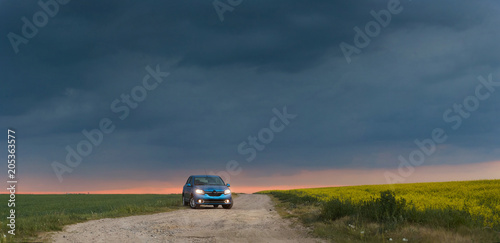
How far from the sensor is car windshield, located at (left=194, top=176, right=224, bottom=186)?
24.6 meters

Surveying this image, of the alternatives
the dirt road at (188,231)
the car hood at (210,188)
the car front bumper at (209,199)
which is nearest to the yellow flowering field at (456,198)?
the dirt road at (188,231)

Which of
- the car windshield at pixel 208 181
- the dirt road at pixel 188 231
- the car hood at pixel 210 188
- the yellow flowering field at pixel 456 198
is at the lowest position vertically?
the dirt road at pixel 188 231

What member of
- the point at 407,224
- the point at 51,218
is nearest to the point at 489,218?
the point at 407,224

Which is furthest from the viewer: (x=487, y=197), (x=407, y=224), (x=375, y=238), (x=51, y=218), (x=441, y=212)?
(x=487, y=197)

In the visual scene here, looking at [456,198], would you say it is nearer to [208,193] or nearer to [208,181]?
[208,193]

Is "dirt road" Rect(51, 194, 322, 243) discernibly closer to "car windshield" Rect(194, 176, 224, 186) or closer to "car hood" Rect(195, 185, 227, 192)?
"car hood" Rect(195, 185, 227, 192)

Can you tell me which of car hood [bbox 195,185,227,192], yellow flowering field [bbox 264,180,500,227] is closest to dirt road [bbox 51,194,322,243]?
yellow flowering field [bbox 264,180,500,227]

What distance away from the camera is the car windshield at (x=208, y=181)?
2461 centimetres

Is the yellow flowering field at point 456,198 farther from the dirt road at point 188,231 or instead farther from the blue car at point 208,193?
the blue car at point 208,193

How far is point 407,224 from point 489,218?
3.26 meters

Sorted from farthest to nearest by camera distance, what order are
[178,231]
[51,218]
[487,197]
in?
[487,197]
[51,218]
[178,231]

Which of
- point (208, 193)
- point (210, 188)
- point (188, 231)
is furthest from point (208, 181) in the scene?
point (188, 231)

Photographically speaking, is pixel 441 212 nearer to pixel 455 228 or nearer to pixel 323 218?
pixel 455 228

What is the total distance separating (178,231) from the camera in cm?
1348
